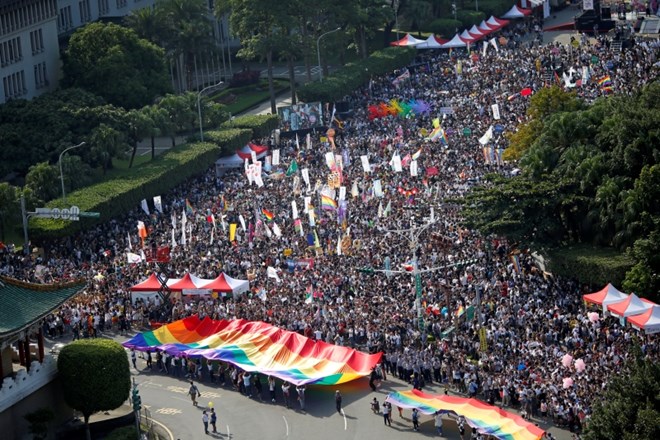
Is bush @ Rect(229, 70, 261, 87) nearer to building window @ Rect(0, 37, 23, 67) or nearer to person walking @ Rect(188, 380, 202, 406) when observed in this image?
building window @ Rect(0, 37, 23, 67)

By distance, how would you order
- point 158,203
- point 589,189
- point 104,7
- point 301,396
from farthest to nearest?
1. point 104,7
2. point 158,203
3. point 589,189
4. point 301,396

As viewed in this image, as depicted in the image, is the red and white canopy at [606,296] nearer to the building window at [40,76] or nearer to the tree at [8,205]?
the tree at [8,205]

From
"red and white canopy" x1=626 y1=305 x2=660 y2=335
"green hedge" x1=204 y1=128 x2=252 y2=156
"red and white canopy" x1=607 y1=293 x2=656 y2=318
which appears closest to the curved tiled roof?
"red and white canopy" x1=607 y1=293 x2=656 y2=318

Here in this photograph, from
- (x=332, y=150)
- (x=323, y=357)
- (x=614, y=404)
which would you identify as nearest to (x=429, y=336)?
(x=323, y=357)

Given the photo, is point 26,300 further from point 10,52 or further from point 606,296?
point 10,52

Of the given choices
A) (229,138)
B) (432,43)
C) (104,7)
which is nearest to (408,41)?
(432,43)
